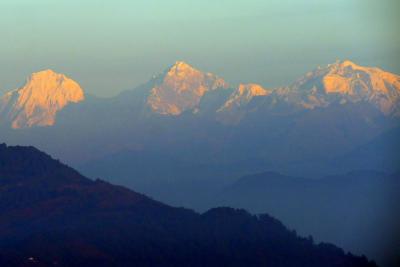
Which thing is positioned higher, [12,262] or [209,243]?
[209,243]

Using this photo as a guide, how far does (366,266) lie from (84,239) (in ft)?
126

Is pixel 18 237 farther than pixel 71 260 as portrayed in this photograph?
Yes

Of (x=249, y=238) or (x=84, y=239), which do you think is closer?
(x=84, y=239)

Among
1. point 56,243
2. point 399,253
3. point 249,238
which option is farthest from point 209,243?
point 399,253

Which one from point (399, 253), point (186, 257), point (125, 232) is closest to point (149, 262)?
point (186, 257)

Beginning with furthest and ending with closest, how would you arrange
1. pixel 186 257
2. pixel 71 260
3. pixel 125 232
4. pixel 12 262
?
1. pixel 125 232
2. pixel 186 257
3. pixel 71 260
4. pixel 12 262

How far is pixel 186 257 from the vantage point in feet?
593

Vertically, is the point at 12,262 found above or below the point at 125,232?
below

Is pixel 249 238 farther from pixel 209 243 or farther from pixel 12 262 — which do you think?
pixel 12 262

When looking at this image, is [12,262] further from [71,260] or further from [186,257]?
[186,257]

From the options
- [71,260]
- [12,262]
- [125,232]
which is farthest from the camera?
[125,232]

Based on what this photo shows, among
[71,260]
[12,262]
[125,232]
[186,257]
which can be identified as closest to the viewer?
[12,262]

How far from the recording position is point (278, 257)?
18575cm

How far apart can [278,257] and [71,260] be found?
3120 centimetres
